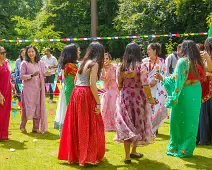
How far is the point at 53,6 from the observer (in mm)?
41000

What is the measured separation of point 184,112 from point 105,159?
4.83 ft

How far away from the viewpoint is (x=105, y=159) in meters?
6.73

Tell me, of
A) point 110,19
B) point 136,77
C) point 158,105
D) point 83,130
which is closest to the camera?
point 83,130

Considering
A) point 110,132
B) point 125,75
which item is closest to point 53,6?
point 110,132

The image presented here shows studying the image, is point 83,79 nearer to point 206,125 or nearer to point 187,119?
point 187,119

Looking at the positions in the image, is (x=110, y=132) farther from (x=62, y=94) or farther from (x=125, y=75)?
(x=125, y=75)

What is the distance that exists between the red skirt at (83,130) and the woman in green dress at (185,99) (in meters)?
1.27

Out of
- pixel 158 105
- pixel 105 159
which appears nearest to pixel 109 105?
pixel 158 105

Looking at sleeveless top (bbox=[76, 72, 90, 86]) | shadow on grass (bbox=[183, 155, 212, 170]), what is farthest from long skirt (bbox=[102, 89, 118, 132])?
sleeveless top (bbox=[76, 72, 90, 86])

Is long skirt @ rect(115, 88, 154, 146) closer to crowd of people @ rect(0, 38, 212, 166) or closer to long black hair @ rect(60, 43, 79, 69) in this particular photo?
crowd of people @ rect(0, 38, 212, 166)

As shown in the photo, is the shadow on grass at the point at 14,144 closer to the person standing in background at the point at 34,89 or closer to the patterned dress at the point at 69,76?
the person standing in background at the point at 34,89

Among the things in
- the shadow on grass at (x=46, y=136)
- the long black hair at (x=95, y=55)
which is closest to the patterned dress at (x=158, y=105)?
the shadow on grass at (x=46, y=136)

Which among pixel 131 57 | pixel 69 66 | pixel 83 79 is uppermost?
pixel 131 57

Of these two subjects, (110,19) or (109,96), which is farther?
(110,19)
